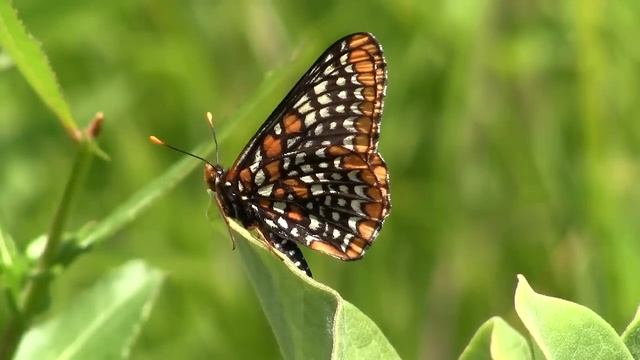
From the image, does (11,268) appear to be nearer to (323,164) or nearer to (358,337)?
(358,337)

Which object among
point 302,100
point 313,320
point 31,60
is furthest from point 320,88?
point 313,320

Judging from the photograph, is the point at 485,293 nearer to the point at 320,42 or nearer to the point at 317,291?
the point at 320,42

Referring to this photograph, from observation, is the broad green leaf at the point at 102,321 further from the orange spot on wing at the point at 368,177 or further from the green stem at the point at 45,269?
the orange spot on wing at the point at 368,177

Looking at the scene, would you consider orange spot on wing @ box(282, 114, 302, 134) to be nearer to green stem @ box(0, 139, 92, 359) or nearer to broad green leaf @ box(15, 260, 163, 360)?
broad green leaf @ box(15, 260, 163, 360)

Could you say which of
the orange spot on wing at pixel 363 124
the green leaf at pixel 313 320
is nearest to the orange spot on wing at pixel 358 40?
the orange spot on wing at pixel 363 124

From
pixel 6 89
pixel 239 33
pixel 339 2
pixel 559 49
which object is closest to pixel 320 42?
pixel 339 2

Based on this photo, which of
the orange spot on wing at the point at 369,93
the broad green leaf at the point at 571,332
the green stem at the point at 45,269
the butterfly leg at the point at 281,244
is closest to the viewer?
the broad green leaf at the point at 571,332

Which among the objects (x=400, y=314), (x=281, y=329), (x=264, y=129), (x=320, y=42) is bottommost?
(x=400, y=314)
